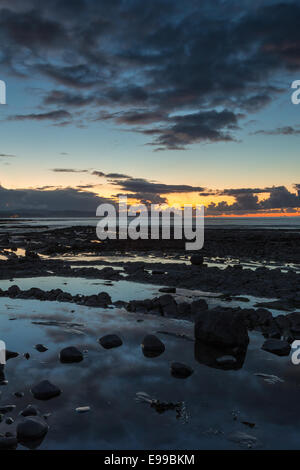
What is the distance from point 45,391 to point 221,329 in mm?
4363

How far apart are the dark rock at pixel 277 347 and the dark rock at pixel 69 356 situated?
4.43 m

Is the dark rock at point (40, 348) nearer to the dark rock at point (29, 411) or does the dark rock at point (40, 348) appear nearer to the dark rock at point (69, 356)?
the dark rock at point (69, 356)

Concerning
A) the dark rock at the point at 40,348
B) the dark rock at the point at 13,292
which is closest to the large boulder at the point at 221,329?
the dark rock at the point at 40,348

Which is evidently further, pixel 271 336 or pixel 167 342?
pixel 271 336

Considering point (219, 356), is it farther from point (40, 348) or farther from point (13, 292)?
point (13, 292)

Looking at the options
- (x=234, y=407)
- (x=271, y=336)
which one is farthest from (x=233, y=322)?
(x=234, y=407)

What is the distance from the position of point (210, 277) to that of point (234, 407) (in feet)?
37.6

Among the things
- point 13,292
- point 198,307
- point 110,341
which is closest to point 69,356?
point 110,341

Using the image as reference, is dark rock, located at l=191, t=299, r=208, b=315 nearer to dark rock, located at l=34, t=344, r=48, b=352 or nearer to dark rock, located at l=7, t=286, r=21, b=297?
dark rock, located at l=34, t=344, r=48, b=352

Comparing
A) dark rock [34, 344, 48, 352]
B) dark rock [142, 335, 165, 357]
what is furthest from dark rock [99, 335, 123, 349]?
dark rock [34, 344, 48, 352]

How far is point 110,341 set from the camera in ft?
25.5

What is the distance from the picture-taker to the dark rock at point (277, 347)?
7445mm
